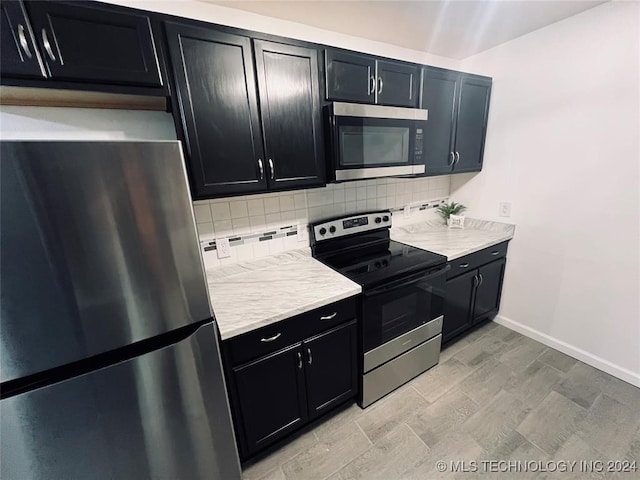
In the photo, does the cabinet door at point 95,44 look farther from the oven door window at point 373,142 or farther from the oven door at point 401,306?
the oven door at point 401,306

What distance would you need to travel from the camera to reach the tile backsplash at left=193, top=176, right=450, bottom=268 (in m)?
1.59

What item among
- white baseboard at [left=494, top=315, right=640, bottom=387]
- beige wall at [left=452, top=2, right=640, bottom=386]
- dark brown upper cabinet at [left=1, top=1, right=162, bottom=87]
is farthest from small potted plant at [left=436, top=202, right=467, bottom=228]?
dark brown upper cabinet at [left=1, top=1, right=162, bottom=87]

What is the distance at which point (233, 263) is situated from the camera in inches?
66.6

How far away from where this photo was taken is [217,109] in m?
1.21

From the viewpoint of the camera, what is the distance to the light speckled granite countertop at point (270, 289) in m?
1.20

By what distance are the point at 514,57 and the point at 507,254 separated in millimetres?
1636

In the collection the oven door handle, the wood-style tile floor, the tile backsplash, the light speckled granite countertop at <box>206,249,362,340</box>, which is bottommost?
the wood-style tile floor

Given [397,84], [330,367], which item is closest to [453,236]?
[397,84]

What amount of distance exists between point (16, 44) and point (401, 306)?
206 centimetres

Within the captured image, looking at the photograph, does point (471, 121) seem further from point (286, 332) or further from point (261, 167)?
point (286, 332)

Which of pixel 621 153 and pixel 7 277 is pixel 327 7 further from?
pixel 621 153

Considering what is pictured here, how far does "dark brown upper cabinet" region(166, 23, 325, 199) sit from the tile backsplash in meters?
0.32

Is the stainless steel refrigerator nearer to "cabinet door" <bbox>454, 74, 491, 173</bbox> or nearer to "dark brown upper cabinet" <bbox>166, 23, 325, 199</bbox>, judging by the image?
"dark brown upper cabinet" <bbox>166, 23, 325, 199</bbox>

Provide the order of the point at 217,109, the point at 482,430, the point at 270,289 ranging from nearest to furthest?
the point at 217,109 → the point at 270,289 → the point at 482,430
